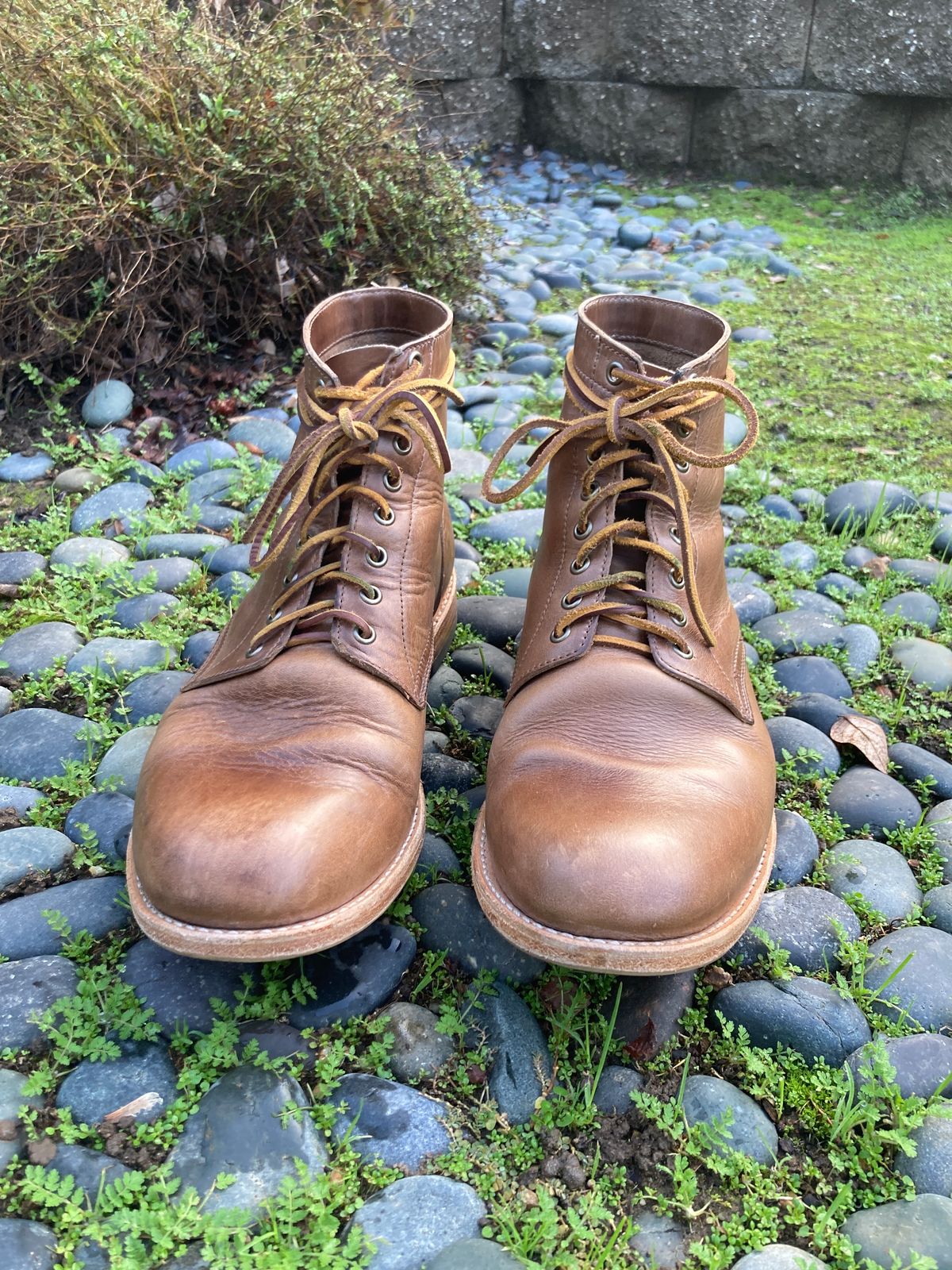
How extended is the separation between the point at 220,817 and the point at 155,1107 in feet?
1.46

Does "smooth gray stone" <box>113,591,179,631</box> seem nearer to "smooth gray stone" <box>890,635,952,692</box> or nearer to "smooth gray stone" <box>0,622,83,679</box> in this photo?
"smooth gray stone" <box>0,622,83,679</box>

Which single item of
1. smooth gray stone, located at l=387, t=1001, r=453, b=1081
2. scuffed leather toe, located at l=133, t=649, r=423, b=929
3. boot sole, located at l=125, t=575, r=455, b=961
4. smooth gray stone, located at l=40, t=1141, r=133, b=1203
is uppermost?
scuffed leather toe, located at l=133, t=649, r=423, b=929

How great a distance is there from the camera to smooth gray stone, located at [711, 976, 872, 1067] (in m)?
1.66

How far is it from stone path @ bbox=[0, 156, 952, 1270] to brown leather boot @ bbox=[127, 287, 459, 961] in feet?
0.66

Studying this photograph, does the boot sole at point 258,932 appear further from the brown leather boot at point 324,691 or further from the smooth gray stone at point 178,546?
the smooth gray stone at point 178,546

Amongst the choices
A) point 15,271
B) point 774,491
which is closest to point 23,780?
point 15,271

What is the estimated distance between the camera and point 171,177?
3.75 meters

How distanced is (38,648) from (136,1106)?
1.37m

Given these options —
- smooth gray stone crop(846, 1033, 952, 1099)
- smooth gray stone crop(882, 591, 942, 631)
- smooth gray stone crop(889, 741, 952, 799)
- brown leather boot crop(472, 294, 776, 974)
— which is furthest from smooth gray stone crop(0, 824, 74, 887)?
smooth gray stone crop(882, 591, 942, 631)

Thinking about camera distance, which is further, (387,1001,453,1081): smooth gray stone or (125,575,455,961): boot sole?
(387,1001,453,1081): smooth gray stone

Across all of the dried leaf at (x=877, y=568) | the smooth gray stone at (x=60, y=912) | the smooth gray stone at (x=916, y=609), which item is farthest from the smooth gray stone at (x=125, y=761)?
the dried leaf at (x=877, y=568)

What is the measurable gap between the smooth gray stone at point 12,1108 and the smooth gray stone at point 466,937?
2.22 ft

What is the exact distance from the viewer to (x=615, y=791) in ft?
5.33

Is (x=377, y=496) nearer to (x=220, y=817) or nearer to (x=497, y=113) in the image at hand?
(x=220, y=817)
